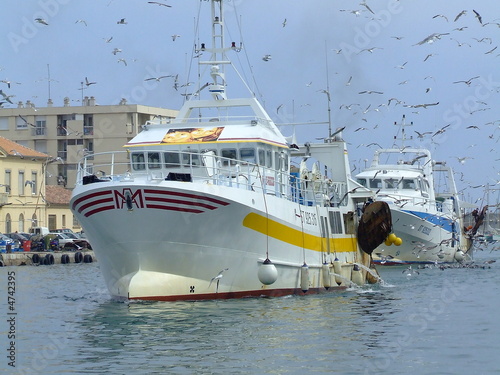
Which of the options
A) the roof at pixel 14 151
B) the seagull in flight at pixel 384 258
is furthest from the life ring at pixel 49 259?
the seagull in flight at pixel 384 258

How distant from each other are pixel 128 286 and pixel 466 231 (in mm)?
43789

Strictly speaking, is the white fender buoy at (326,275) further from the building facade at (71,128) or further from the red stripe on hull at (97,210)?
the building facade at (71,128)

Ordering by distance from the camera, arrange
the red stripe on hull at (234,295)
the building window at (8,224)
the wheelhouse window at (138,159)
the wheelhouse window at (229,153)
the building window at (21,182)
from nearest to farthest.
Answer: the red stripe on hull at (234,295) → the wheelhouse window at (229,153) → the wheelhouse window at (138,159) → the building window at (8,224) → the building window at (21,182)

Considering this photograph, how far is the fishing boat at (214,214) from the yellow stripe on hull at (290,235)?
0.03 m

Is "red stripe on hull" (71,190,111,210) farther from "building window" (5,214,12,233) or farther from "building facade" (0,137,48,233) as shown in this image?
"building window" (5,214,12,233)

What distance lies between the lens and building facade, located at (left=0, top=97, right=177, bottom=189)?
103m

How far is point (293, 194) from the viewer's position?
3234cm

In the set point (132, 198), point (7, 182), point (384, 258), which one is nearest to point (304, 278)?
point (132, 198)

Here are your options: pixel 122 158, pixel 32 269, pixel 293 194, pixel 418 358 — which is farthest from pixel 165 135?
pixel 122 158

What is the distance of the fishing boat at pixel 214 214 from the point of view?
26.4 meters

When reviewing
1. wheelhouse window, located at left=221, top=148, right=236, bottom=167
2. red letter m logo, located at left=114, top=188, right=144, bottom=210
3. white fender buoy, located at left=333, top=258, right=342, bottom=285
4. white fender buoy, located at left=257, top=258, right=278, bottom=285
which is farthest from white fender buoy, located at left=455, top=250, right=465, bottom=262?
red letter m logo, located at left=114, top=188, right=144, bottom=210

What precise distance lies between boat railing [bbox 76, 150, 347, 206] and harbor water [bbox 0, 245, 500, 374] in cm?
316

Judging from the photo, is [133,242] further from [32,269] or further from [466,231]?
[466,231]

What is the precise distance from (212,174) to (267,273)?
11.0ft
